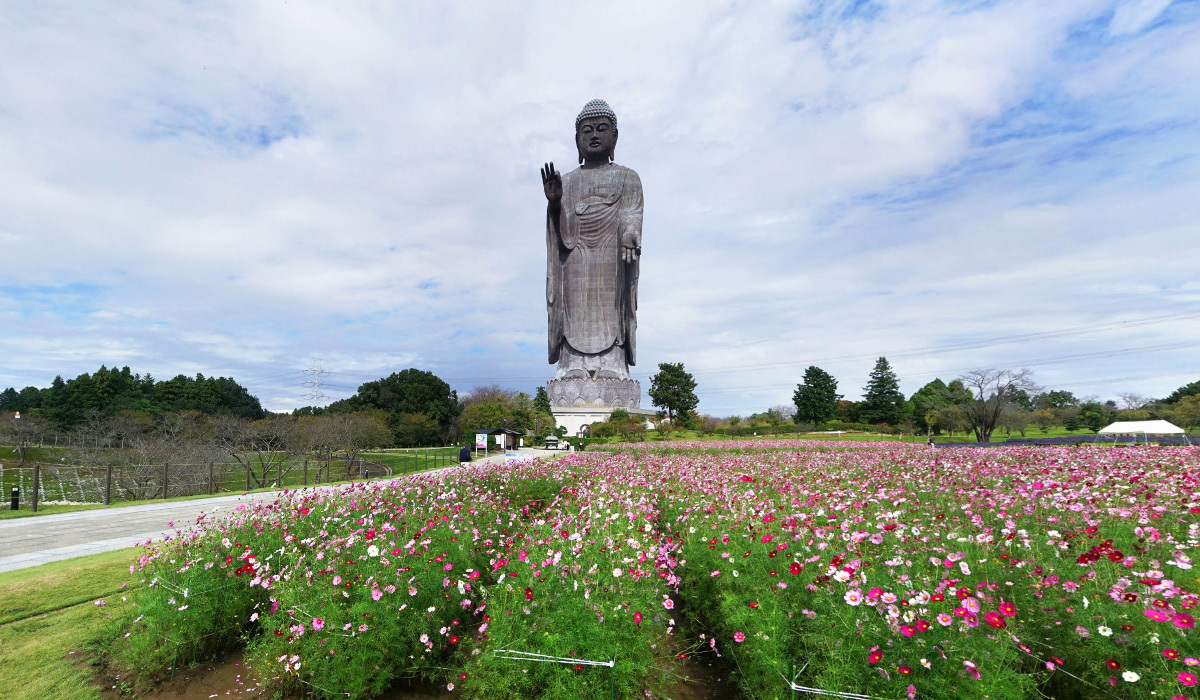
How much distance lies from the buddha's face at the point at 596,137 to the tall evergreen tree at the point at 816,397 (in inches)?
1418

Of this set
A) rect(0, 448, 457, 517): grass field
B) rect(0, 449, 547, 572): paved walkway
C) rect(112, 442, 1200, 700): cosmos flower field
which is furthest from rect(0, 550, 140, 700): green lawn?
rect(0, 448, 457, 517): grass field

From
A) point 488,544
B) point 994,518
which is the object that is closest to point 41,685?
point 488,544

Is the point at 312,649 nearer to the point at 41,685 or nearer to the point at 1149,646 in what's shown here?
the point at 41,685

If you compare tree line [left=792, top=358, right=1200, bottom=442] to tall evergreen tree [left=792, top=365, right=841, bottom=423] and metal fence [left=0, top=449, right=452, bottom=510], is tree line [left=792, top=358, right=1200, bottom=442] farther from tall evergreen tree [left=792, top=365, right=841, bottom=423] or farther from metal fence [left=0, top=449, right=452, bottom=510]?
metal fence [left=0, top=449, right=452, bottom=510]

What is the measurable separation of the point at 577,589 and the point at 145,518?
13115 millimetres

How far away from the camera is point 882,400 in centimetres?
6003

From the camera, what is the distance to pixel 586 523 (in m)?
5.92

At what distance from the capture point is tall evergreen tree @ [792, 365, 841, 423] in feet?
203

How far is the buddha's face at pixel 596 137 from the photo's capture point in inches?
1796

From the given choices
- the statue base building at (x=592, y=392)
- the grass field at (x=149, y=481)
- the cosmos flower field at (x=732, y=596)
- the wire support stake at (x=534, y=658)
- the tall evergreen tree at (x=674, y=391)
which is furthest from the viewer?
the tall evergreen tree at (x=674, y=391)

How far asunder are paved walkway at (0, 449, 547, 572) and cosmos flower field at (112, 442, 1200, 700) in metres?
2.76

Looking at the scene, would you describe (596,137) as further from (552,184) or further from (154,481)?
(154,481)

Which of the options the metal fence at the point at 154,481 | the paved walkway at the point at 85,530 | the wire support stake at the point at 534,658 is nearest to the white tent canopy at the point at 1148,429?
the wire support stake at the point at 534,658

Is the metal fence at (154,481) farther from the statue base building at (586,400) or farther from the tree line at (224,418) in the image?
the statue base building at (586,400)
